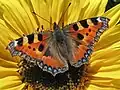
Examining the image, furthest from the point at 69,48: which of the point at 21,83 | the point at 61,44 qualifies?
the point at 21,83

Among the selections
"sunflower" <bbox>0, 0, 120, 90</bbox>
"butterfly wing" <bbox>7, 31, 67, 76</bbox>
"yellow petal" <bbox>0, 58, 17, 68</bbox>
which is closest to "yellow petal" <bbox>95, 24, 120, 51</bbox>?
"sunflower" <bbox>0, 0, 120, 90</bbox>

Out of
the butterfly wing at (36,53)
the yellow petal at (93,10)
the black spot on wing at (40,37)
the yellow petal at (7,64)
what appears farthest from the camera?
the yellow petal at (93,10)

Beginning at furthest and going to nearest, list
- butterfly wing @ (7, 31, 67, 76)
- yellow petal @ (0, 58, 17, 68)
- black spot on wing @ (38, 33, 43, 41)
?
yellow petal @ (0, 58, 17, 68) → black spot on wing @ (38, 33, 43, 41) → butterfly wing @ (7, 31, 67, 76)

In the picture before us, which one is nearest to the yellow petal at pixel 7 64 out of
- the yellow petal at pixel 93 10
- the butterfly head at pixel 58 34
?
the butterfly head at pixel 58 34

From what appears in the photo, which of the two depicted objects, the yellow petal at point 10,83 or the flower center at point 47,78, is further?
the flower center at point 47,78

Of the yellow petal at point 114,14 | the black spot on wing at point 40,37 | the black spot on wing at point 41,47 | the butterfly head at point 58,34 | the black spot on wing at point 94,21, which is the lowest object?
the black spot on wing at point 41,47

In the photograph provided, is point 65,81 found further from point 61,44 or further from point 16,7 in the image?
point 16,7

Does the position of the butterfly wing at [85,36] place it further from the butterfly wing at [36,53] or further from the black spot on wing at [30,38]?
the black spot on wing at [30,38]

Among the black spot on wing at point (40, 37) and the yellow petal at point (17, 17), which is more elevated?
the yellow petal at point (17, 17)

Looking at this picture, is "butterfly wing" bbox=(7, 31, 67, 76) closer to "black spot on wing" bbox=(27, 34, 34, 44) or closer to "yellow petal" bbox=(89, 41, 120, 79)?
"black spot on wing" bbox=(27, 34, 34, 44)
